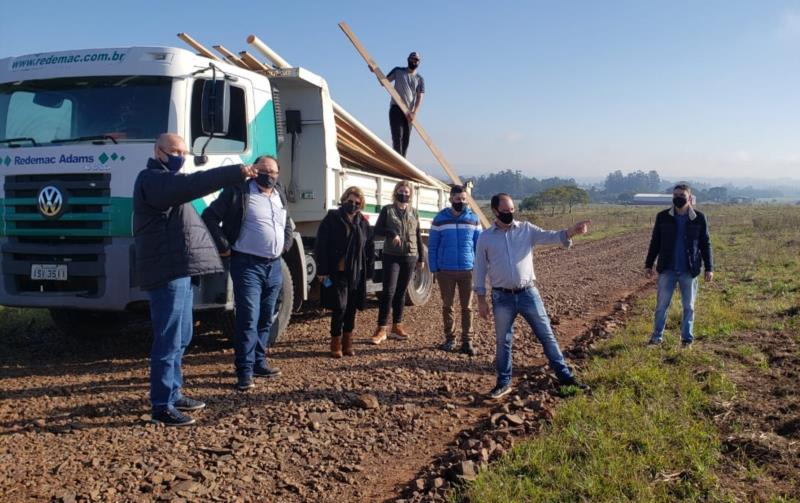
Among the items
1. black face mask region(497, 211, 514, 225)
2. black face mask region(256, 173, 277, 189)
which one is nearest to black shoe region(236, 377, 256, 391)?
black face mask region(256, 173, 277, 189)

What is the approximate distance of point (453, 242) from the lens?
6652mm

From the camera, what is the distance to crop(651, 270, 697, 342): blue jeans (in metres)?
6.71

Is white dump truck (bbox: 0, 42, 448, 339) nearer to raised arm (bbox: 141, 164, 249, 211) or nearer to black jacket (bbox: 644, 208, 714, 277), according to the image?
raised arm (bbox: 141, 164, 249, 211)

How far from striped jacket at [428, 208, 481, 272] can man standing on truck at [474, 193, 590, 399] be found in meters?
1.25

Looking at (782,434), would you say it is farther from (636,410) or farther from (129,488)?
(129,488)

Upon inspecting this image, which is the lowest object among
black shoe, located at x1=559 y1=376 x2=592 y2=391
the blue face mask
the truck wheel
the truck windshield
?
black shoe, located at x1=559 y1=376 x2=592 y2=391

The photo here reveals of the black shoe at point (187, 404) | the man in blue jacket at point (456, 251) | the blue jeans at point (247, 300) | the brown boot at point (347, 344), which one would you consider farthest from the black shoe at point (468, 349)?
the black shoe at point (187, 404)

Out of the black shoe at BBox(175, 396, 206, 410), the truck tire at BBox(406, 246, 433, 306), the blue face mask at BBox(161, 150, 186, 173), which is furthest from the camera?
the truck tire at BBox(406, 246, 433, 306)

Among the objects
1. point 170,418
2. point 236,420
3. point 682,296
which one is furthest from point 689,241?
point 170,418

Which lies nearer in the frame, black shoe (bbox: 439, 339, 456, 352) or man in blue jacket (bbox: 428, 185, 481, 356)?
man in blue jacket (bbox: 428, 185, 481, 356)

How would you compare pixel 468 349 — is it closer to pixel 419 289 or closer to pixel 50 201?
pixel 419 289

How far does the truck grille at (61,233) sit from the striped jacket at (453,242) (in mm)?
3156

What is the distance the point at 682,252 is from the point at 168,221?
5134 millimetres

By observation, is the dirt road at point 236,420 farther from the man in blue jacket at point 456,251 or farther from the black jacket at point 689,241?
A: the black jacket at point 689,241
